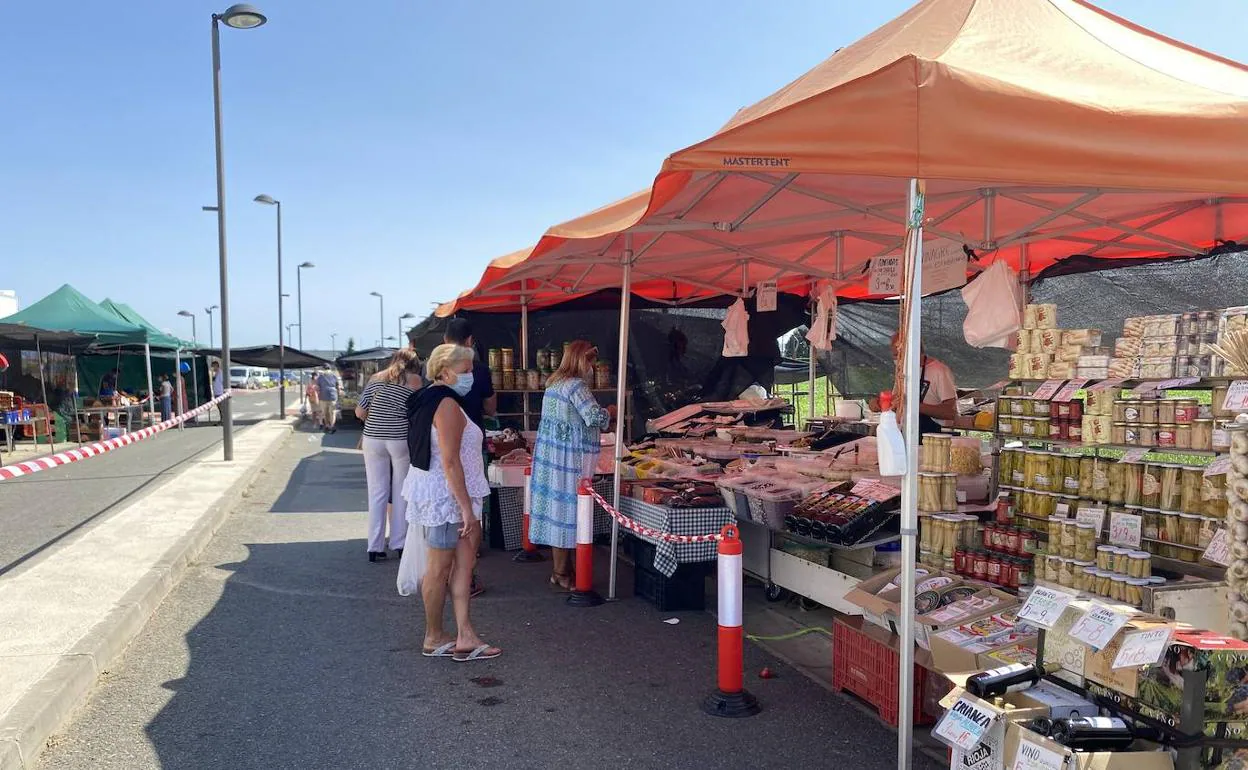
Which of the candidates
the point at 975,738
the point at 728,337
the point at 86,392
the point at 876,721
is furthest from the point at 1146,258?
the point at 86,392

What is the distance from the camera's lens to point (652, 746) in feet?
13.1

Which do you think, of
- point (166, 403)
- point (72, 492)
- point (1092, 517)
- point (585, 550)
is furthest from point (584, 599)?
point (166, 403)

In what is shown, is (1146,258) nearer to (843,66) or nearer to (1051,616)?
(843,66)

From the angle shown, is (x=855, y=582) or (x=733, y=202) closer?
(x=855, y=582)

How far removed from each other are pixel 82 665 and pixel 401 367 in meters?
3.43

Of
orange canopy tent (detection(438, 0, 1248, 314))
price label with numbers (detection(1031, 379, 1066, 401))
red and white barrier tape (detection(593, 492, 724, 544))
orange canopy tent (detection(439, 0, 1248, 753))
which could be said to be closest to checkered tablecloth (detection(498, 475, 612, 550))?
red and white barrier tape (detection(593, 492, 724, 544))

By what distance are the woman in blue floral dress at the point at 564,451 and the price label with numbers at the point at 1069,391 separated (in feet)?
10.2

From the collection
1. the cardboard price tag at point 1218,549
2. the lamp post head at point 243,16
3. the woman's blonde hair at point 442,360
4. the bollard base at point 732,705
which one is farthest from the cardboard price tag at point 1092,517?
the lamp post head at point 243,16

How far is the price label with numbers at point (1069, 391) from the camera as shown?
175 inches

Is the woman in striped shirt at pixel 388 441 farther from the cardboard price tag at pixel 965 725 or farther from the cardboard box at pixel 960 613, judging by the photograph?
the cardboard price tag at pixel 965 725

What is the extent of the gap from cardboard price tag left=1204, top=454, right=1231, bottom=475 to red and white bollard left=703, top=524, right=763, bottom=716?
7.16ft

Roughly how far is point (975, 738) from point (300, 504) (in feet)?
34.2

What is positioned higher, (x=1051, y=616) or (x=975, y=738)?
(x=1051, y=616)

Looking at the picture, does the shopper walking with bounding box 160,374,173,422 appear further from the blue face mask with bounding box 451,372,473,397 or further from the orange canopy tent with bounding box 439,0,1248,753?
the orange canopy tent with bounding box 439,0,1248,753
